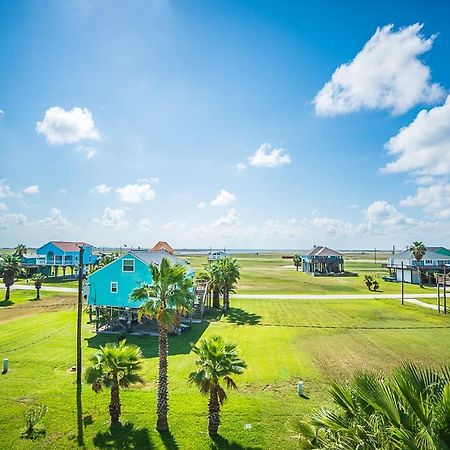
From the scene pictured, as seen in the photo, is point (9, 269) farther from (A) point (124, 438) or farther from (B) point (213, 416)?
(B) point (213, 416)

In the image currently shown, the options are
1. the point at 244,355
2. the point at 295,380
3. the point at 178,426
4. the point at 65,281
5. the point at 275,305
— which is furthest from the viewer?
the point at 65,281

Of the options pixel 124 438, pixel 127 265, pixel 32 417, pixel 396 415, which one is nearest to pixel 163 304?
pixel 124 438

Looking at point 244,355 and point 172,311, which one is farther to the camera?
point 244,355

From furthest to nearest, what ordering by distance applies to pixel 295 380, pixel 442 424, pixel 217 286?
pixel 217 286
pixel 295 380
pixel 442 424

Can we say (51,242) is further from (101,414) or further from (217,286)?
(101,414)

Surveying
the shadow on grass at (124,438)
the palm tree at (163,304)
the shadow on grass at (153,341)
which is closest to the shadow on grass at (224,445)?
the palm tree at (163,304)

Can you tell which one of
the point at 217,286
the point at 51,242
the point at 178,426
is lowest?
the point at 178,426

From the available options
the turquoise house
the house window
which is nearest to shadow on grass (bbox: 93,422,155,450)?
the turquoise house

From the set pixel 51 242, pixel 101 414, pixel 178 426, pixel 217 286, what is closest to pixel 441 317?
pixel 217 286
